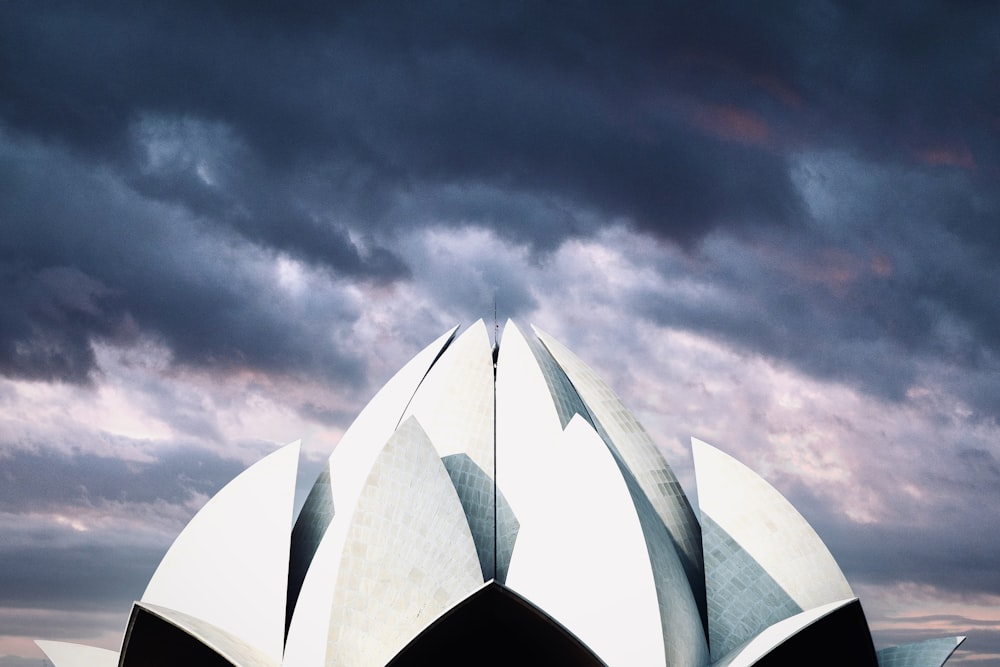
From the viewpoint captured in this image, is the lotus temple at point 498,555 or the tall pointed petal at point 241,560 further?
the tall pointed petal at point 241,560

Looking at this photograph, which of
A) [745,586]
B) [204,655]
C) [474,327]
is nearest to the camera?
[204,655]

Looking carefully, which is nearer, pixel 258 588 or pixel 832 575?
pixel 258 588

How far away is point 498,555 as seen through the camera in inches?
832

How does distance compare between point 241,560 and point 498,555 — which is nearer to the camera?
point 241,560

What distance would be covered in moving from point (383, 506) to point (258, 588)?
380cm

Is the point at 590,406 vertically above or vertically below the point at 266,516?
above

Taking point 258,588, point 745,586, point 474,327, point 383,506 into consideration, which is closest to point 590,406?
point 474,327

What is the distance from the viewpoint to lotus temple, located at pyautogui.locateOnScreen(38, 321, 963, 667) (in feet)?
57.2

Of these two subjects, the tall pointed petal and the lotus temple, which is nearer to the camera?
the lotus temple

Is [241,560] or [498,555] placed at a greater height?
[498,555]

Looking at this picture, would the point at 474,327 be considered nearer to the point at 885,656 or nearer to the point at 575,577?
the point at 575,577

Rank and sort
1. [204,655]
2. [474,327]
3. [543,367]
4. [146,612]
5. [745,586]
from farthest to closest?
[474,327]
[543,367]
[745,586]
[204,655]
[146,612]

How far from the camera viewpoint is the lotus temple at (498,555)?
17438 mm

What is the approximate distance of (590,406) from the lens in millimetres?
24203
